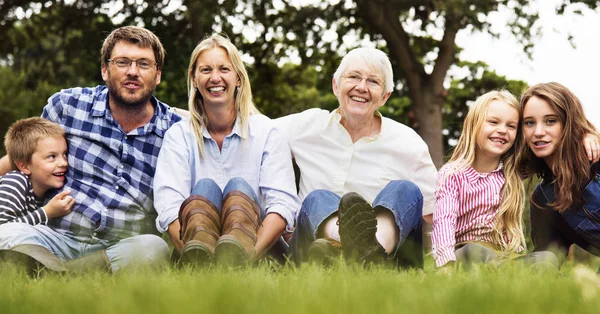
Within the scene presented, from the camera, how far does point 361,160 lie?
442cm

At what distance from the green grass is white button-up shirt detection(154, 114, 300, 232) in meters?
1.16

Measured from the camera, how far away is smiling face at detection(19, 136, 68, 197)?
4176mm

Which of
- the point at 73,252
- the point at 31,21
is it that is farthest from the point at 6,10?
the point at 73,252

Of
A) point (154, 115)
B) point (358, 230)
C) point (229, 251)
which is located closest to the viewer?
point (229, 251)

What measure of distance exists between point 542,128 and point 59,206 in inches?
110

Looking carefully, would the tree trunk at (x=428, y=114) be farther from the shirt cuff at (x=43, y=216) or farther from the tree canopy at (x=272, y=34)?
the shirt cuff at (x=43, y=216)

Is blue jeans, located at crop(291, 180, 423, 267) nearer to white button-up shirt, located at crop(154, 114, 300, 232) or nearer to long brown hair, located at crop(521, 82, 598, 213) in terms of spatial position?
white button-up shirt, located at crop(154, 114, 300, 232)

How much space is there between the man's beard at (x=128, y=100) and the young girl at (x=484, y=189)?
182 centimetres

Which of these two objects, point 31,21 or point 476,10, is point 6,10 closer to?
point 31,21

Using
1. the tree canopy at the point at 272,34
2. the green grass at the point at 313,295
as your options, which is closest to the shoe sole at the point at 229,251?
the green grass at the point at 313,295

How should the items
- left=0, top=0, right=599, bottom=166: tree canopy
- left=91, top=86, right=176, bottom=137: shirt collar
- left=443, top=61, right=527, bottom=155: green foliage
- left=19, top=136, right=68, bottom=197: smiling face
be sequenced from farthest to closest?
left=443, top=61, right=527, bottom=155: green foliage
left=0, top=0, right=599, bottom=166: tree canopy
left=91, top=86, right=176, bottom=137: shirt collar
left=19, top=136, right=68, bottom=197: smiling face

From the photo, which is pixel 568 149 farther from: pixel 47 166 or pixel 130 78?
pixel 47 166

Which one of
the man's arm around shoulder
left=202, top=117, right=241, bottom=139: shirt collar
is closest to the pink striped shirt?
left=202, top=117, right=241, bottom=139: shirt collar

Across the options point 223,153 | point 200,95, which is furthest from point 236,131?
point 200,95
